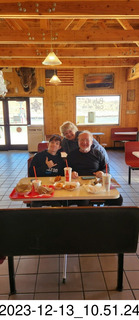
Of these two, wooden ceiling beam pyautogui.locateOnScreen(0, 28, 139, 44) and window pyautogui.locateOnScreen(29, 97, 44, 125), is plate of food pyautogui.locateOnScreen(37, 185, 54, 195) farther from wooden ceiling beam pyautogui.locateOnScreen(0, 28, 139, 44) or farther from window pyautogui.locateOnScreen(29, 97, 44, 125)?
window pyautogui.locateOnScreen(29, 97, 44, 125)

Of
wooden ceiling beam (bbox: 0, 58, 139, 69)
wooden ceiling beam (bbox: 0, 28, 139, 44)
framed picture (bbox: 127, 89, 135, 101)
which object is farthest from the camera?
framed picture (bbox: 127, 89, 135, 101)

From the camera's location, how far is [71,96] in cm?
894

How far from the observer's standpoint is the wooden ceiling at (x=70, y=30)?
3625 mm

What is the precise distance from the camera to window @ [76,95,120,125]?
29.8ft

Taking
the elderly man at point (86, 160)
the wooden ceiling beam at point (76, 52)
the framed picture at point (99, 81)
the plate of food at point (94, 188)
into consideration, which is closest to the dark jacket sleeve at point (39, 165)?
the elderly man at point (86, 160)

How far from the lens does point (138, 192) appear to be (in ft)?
13.8

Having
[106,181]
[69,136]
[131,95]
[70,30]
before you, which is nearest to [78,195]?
[106,181]

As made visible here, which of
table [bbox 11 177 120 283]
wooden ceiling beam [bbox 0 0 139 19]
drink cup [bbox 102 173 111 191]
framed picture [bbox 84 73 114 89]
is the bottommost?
table [bbox 11 177 120 283]

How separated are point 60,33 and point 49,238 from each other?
4.62 meters

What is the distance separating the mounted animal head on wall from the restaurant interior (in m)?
0.04

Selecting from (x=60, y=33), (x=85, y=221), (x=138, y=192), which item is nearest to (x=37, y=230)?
(x=85, y=221)

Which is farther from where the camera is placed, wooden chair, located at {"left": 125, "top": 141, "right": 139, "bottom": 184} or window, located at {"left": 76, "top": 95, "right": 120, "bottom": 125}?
window, located at {"left": 76, "top": 95, "right": 120, "bottom": 125}

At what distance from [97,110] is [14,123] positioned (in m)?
3.36

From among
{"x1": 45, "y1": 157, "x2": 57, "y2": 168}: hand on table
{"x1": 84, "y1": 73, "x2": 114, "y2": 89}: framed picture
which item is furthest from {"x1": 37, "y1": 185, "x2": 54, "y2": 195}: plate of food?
{"x1": 84, "y1": 73, "x2": 114, "y2": 89}: framed picture
